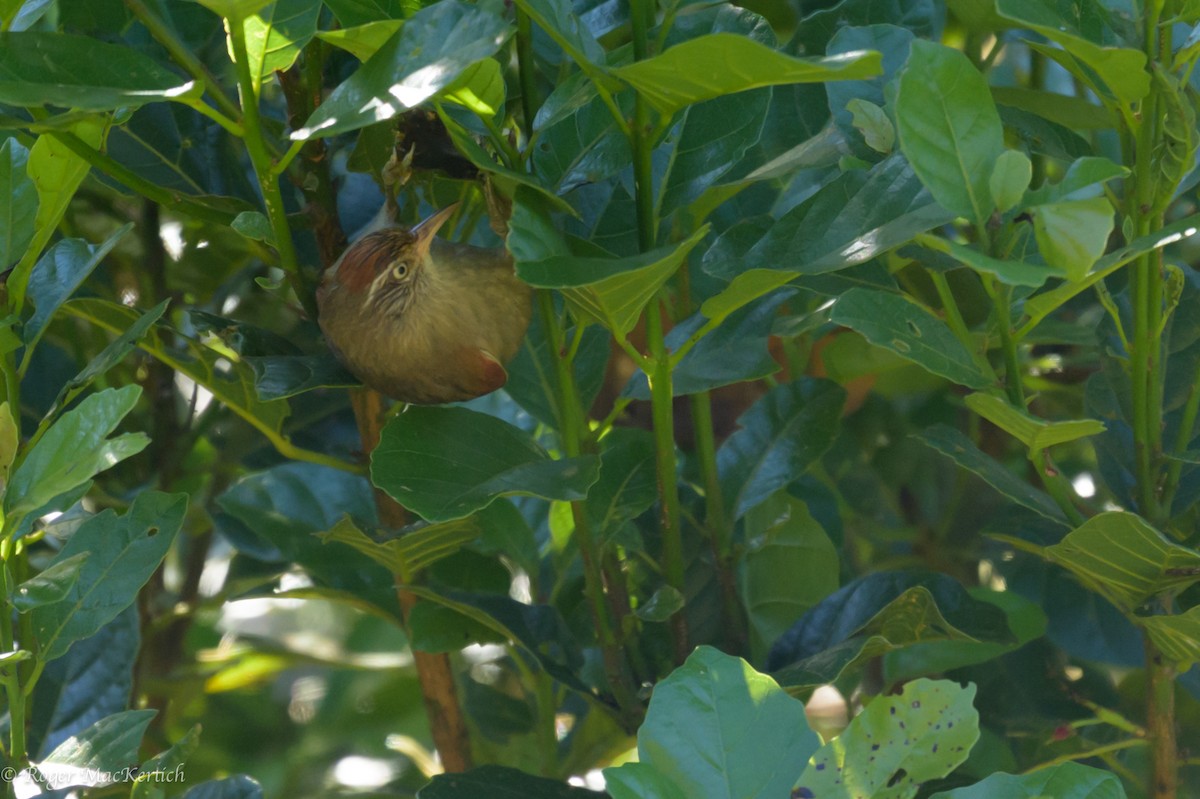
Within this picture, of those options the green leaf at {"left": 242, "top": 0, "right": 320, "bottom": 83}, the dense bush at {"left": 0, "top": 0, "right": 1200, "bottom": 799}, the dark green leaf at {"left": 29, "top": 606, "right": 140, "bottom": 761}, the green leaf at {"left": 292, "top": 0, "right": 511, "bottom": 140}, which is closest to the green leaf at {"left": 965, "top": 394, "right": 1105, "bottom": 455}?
the dense bush at {"left": 0, "top": 0, "right": 1200, "bottom": 799}

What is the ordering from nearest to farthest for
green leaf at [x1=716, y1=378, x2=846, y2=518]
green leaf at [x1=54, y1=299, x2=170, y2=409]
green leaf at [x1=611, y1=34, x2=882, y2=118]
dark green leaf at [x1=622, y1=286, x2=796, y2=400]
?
1. green leaf at [x1=611, y1=34, x2=882, y2=118]
2. green leaf at [x1=54, y1=299, x2=170, y2=409]
3. dark green leaf at [x1=622, y1=286, x2=796, y2=400]
4. green leaf at [x1=716, y1=378, x2=846, y2=518]

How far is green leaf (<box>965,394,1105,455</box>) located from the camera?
0.63 m

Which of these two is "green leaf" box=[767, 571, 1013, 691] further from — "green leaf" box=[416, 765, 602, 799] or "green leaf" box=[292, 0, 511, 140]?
"green leaf" box=[292, 0, 511, 140]

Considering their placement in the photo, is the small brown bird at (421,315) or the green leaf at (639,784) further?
the small brown bird at (421,315)

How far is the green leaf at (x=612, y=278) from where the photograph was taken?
0.56 m

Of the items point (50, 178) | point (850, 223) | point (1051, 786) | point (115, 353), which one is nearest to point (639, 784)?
point (1051, 786)

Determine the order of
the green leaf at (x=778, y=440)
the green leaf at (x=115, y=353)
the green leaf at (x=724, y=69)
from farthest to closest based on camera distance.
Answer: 1. the green leaf at (x=778, y=440)
2. the green leaf at (x=115, y=353)
3. the green leaf at (x=724, y=69)

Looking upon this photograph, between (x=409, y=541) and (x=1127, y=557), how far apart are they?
1.45ft

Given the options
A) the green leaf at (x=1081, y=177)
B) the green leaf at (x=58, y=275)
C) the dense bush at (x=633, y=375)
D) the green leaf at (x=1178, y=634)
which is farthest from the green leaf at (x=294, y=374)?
the green leaf at (x=1178, y=634)

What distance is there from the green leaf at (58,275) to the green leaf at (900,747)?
502mm

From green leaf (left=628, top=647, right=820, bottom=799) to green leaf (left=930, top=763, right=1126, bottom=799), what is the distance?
76 millimetres

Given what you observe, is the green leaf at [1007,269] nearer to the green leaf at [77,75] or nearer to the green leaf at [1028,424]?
the green leaf at [1028,424]

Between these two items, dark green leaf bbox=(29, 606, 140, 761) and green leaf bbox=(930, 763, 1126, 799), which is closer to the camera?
green leaf bbox=(930, 763, 1126, 799)

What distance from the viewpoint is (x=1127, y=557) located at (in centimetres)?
71
